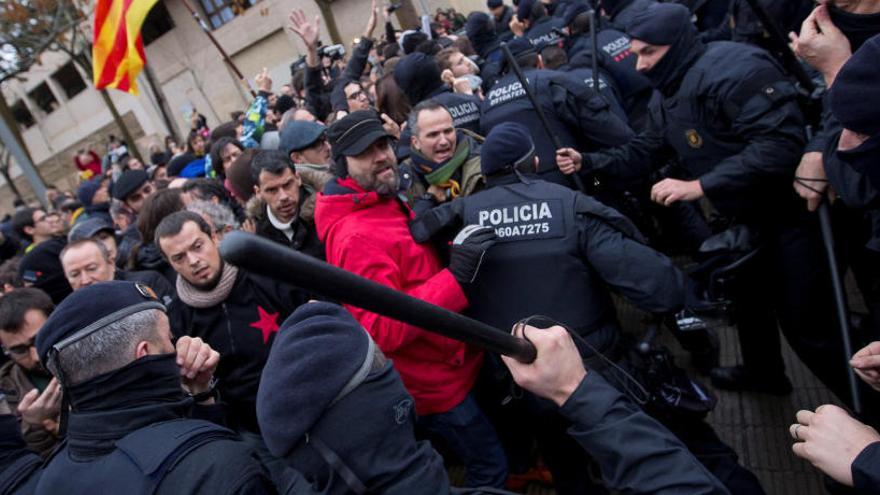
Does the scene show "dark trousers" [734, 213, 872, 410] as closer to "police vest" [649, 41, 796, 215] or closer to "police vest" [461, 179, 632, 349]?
"police vest" [649, 41, 796, 215]

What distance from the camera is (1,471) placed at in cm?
198

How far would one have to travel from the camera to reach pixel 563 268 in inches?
93.2

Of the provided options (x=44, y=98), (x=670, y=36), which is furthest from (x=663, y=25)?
(x=44, y=98)

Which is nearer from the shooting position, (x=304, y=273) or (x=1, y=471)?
(x=304, y=273)

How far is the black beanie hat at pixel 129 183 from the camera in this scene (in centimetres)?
505

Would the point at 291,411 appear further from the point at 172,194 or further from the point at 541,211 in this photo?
the point at 172,194

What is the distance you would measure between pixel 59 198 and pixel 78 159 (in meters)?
3.61

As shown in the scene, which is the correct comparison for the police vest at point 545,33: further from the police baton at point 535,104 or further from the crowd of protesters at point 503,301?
the police baton at point 535,104

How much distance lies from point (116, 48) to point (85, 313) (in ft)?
23.0

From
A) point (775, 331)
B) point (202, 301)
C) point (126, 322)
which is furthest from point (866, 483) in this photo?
point (202, 301)

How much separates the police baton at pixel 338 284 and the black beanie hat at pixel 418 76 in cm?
336

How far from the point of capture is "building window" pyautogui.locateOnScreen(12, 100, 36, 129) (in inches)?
1082

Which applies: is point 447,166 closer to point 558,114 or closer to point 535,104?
point 535,104

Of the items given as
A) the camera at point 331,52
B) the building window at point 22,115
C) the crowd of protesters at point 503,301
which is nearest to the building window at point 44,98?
the building window at point 22,115
